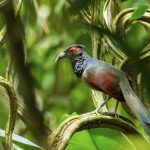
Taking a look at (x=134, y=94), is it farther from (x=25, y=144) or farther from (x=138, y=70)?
(x=138, y=70)

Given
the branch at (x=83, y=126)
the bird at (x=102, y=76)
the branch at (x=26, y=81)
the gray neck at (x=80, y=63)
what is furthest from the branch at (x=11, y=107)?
the branch at (x=26, y=81)

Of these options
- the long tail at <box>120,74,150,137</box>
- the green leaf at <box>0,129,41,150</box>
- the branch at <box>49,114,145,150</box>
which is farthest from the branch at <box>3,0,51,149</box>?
the green leaf at <box>0,129,41,150</box>

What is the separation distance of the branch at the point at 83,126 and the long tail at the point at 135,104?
0.07 feet

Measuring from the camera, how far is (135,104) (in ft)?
3.12

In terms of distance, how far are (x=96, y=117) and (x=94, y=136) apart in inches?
7.7

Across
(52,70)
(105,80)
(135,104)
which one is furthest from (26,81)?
(52,70)

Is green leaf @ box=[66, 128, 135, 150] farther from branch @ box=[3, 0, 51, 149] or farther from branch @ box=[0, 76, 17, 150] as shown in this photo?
branch @ box=[3, 0, 51, 149]

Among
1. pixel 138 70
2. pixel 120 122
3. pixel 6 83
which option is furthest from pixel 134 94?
pixel 138 70

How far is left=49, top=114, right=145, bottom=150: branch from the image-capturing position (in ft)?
2.43

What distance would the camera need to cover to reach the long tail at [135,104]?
86 cm

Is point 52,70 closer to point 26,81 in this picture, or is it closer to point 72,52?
point 72,52

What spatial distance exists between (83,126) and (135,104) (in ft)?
0.49

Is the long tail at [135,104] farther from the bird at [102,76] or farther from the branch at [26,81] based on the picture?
the branch at [26,81]

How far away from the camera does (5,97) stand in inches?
40.2
